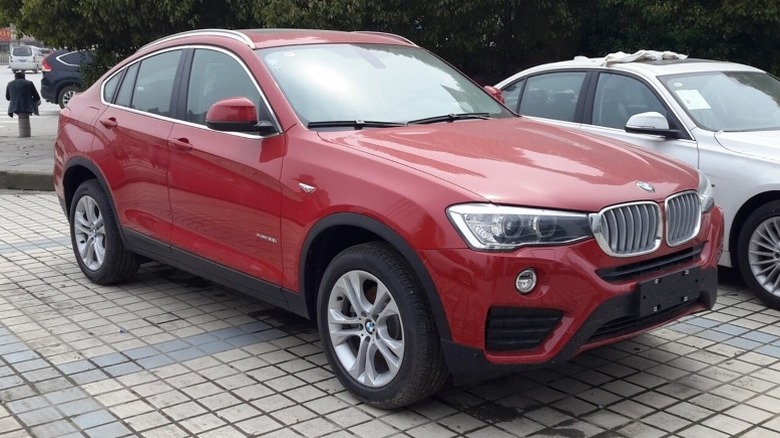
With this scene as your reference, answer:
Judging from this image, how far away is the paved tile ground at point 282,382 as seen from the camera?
3.98 meters

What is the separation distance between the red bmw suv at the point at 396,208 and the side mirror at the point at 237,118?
0.01 meters

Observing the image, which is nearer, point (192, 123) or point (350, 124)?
point (350, 124)

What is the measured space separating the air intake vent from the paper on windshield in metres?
3.35

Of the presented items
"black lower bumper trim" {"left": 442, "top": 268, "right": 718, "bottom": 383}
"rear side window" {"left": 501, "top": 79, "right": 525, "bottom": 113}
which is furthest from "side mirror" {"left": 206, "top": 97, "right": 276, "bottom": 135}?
"rear side window" {"left": 501, "top": 79, "right": 525, "bottom": 113}

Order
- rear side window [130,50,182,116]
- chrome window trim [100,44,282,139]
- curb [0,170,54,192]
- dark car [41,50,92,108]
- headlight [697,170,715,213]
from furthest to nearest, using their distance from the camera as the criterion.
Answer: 1. dark car [41,50,92,108]
2. curb [0,170,54,192]
3. rear side window [130,50,182,116]
4. chrome window trim [100,44,282,139]
5. headlight [697,170,715,213]

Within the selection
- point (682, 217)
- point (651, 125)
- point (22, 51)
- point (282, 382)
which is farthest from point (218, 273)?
point (22, 51)

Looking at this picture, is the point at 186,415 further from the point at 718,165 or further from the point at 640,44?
the point at 640,44

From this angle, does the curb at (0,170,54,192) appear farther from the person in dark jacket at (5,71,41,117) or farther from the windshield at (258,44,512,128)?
the windshield at (258,44,512,128)

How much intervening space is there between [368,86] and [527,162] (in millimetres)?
1221

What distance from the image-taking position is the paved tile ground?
3.98 metres

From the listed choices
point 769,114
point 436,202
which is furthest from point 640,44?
point 436,202

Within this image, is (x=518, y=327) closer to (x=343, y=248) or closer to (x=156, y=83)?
(x=343, y=248)

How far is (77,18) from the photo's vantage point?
1264cm

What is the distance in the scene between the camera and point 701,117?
6316 mm
